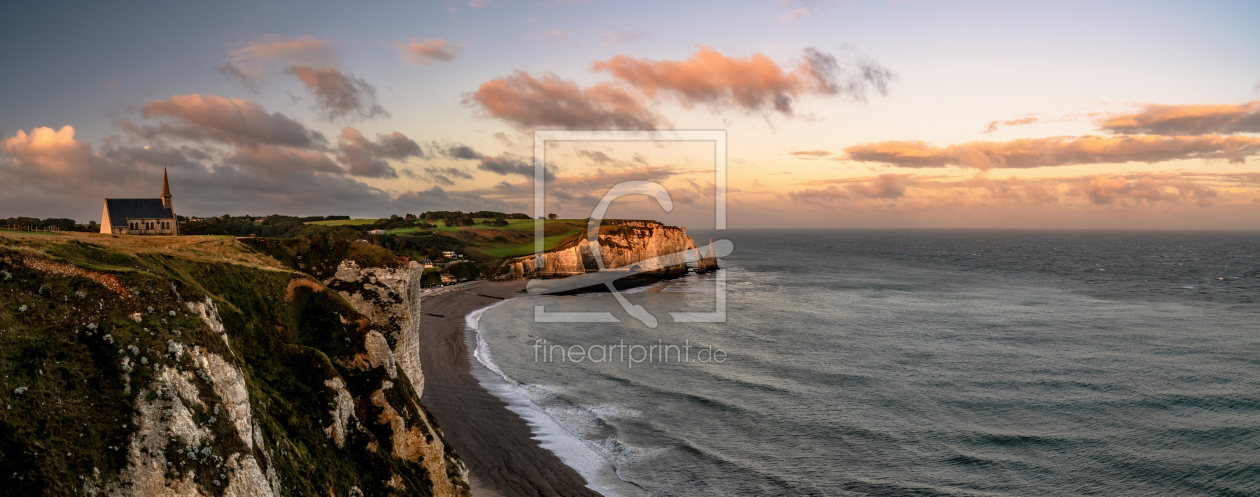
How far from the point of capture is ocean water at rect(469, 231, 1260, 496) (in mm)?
24219

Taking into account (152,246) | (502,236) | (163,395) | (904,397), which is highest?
(152,246)

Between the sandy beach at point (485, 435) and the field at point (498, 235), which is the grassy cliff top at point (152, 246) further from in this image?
the field at point (498, 235)

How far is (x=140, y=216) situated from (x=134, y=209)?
549mm

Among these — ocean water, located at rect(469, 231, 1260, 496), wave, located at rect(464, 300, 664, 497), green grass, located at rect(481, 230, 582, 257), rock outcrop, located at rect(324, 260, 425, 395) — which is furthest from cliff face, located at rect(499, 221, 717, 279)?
rock outcrop, located at rect(324, 260, 425, 395)

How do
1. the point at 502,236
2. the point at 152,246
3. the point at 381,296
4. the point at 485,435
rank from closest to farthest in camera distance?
the point at 152,246, the point at 381,296, the point at 485,435, the point at 502,236

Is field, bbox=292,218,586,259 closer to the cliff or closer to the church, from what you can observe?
the church

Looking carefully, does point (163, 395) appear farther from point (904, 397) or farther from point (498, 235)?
point (498, 235)

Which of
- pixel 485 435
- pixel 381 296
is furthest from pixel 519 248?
pixel 381 296

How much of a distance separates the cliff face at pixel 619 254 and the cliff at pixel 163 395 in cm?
8134

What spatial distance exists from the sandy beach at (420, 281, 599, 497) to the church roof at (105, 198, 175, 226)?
1799cm

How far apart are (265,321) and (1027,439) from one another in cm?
3219

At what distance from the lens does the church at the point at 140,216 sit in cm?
3180

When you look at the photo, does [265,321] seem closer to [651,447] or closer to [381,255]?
[381,255]

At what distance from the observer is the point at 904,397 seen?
1337 inches
